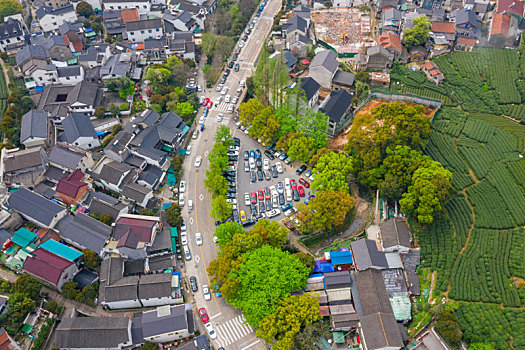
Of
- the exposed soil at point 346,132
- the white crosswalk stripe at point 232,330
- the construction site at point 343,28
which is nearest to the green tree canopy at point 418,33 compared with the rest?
the construction site at point 343,28

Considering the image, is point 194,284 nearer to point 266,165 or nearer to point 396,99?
point 266,165

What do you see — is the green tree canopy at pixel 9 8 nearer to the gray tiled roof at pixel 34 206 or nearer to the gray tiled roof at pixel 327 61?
the gray tiled roof at pixel 34 206

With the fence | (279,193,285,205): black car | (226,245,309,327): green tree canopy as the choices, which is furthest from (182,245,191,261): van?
the fence

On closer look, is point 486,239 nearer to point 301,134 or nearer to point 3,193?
point 301,134

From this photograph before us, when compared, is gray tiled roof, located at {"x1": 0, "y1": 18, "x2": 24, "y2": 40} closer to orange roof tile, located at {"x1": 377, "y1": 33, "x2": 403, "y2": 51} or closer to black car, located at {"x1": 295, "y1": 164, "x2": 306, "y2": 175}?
black car, located at {"x1": 295, "y1": 164, "x2": 306, "y2": 175}

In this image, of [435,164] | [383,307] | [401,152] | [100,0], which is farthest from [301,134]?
[100,0]
